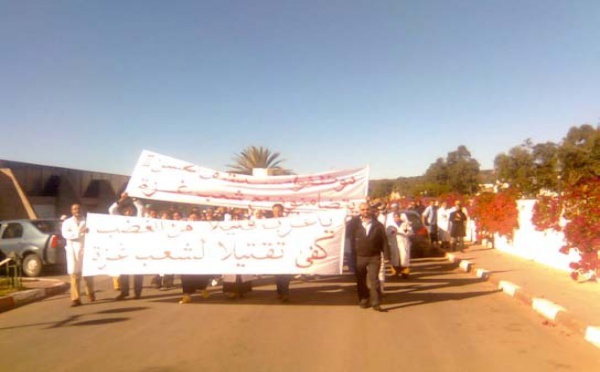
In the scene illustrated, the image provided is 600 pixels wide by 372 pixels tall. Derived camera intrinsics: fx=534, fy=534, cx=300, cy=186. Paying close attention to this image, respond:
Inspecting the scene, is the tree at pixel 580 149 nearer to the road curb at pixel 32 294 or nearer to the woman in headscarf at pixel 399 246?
the woman in headscarf at pixel 399 246

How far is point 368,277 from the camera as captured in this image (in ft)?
30.3

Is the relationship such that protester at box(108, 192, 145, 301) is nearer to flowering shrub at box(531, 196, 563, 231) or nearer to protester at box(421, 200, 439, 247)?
flowering shrub at box(531, 196, 563, 231)

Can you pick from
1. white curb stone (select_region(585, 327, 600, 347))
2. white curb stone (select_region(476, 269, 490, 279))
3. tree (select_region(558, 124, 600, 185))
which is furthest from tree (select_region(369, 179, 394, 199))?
white curb stone (select_region(585, 327, 600, 347))

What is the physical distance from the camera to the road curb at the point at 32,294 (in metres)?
10.1

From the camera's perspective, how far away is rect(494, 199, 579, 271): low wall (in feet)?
44.3

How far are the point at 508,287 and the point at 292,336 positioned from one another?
5.67m

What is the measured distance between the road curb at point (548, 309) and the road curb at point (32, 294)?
31.3 ft

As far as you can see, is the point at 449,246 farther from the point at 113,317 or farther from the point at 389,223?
the point at 113,317

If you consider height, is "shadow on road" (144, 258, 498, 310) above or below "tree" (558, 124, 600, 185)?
below

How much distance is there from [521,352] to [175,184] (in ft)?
23.4

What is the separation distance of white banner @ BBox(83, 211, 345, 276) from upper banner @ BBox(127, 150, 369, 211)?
0.94 m

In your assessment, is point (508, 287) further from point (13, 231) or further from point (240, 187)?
point (13, 231)

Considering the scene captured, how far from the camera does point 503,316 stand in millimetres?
8703

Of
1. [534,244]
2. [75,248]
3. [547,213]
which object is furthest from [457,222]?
[75,248]
